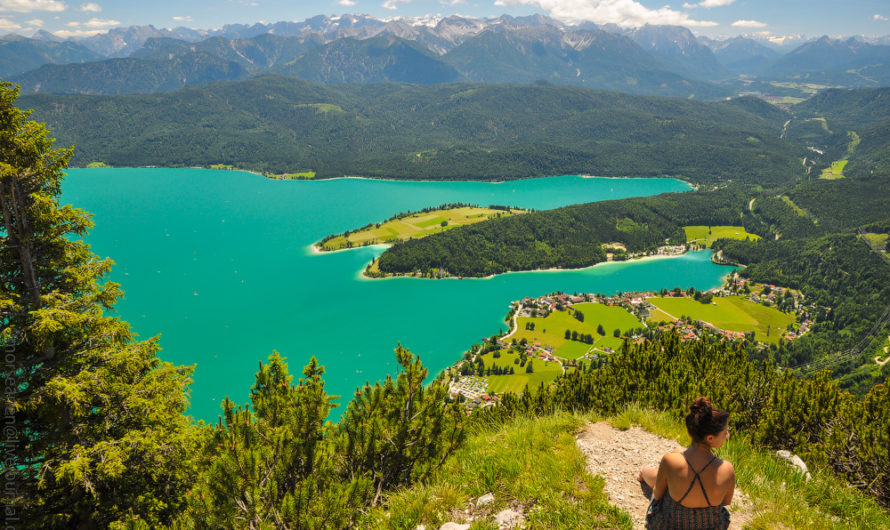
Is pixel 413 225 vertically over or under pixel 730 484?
under

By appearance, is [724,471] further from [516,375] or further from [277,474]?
[516,375]

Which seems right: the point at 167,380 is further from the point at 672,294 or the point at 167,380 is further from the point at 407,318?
the point at 672,294

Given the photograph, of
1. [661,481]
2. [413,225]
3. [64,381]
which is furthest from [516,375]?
[413,225]

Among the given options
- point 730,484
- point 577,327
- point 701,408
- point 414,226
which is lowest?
point 577,327

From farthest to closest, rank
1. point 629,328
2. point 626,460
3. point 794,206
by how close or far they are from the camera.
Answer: point 794,206
point 629,328
point 626,460

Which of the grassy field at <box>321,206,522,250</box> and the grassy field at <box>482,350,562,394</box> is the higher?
the grassy field at <box>321,206,522,250</box>

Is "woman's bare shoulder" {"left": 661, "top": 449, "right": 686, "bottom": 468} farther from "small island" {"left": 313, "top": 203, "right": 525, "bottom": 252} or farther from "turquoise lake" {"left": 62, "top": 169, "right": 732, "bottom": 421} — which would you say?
"small island" {"left": 313, "top": 203, "right": 525, "bottom": 252}

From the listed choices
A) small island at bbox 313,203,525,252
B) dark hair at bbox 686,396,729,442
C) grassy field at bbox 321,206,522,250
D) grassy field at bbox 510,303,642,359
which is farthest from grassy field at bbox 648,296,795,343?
dark hair at bbox 686,396,729,442

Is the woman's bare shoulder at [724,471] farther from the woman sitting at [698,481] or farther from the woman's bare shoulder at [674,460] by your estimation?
the woman's bare shoulder at [674,460]
